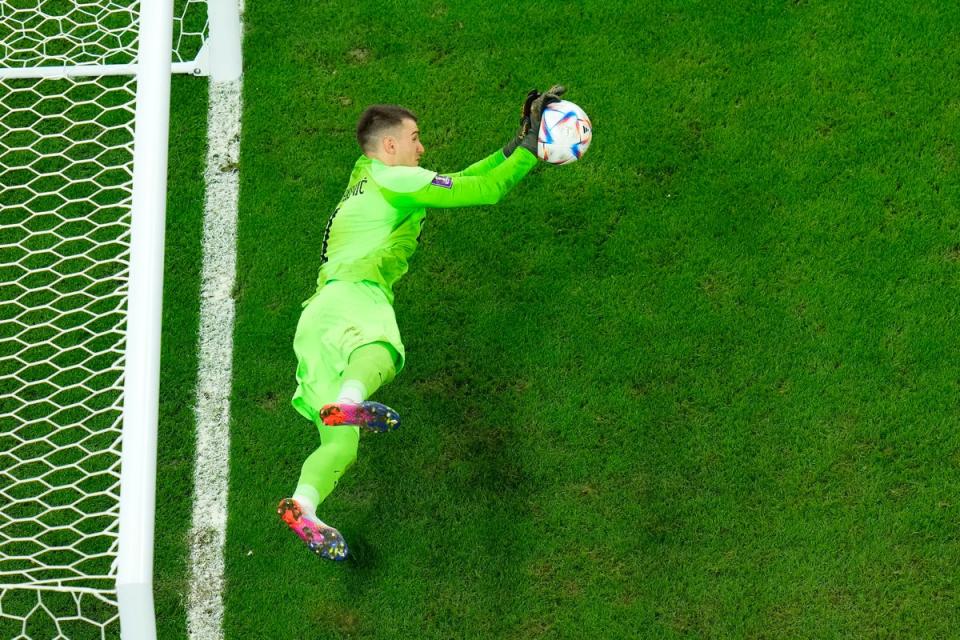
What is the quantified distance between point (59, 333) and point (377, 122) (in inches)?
85.5

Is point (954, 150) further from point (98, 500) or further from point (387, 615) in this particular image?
point (98, 500)

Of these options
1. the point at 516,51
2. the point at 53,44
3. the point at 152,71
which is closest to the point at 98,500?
the point at 152,71

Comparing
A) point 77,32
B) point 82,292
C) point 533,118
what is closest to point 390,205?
point 533,118

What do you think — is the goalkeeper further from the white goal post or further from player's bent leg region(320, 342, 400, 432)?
the white goal post

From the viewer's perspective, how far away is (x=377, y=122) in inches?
198

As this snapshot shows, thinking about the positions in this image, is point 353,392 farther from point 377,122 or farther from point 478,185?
point 377,122

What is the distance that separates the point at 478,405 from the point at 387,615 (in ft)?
3.70

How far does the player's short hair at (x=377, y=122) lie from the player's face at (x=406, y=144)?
1.2 inches

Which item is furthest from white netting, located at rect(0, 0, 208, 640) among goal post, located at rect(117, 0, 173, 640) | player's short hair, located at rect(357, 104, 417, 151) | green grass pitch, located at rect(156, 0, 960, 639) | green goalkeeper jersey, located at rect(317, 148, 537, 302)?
player's short hair, located at rect(357, 104, 417, 151)

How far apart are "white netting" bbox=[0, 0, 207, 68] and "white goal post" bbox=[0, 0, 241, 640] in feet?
0.04

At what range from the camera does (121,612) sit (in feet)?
12.7

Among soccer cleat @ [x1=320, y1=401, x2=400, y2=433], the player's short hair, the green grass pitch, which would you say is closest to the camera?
soccer cleat @ [x1=320, y1=401, x2=400, y2=433]

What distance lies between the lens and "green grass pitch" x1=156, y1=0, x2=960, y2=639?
5.28 metres

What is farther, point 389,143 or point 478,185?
point 389,143
